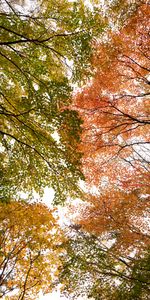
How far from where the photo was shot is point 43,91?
452 centimetres

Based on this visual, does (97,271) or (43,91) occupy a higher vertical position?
(43,91)

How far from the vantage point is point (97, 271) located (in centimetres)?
565

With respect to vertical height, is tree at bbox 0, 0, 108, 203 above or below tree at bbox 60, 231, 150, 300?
above

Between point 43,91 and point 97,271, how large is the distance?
4.49 metres

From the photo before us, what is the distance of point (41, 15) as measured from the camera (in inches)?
192

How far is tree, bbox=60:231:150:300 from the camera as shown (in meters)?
5.21

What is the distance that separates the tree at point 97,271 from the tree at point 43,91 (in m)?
2.13

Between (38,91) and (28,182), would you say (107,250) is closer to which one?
(28,182)

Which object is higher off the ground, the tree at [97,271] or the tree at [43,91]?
the tree at [43,91]

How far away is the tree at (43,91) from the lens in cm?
427

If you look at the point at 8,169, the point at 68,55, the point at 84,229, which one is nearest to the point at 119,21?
the point at 68,55

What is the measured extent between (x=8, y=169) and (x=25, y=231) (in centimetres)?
318

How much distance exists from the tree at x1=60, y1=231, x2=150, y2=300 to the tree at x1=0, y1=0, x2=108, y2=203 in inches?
83.8

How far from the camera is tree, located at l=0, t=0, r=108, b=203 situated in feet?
14.0
